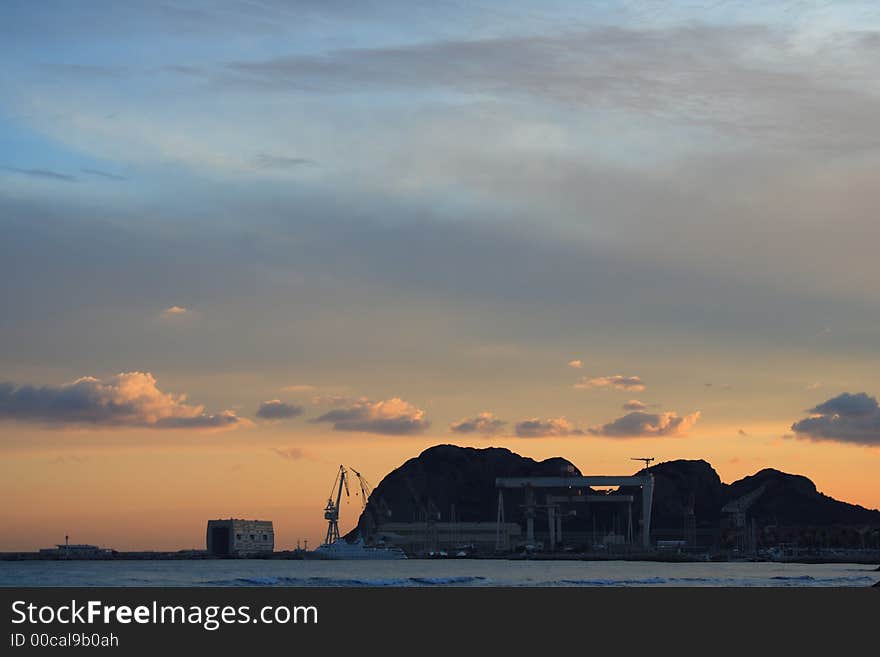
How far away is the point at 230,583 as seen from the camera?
177 m
